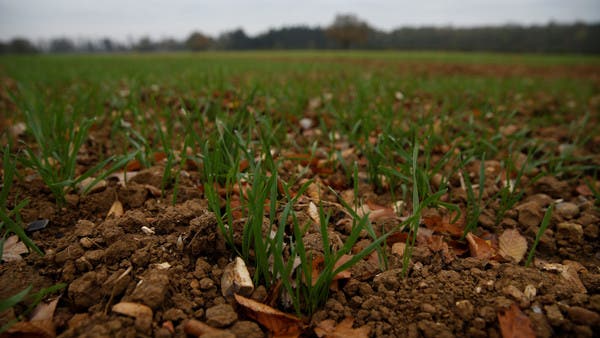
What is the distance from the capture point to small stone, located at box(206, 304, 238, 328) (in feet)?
2.49

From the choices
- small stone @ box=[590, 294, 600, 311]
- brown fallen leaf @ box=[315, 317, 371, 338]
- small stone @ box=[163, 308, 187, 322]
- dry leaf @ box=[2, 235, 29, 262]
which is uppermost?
dry leaf @ box=[2, 235, 29, 262]

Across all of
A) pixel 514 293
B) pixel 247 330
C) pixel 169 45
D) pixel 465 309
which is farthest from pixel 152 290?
pixel 169 45

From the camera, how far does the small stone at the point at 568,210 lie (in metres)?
1.29

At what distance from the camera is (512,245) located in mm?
1121

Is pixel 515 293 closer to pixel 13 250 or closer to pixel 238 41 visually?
pixel 13 250

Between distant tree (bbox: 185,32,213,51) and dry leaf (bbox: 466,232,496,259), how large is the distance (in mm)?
68492

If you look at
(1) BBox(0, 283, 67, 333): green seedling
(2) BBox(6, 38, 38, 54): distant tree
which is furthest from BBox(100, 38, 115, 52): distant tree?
(1) BBox(0, 283, 67, 333): green seedling

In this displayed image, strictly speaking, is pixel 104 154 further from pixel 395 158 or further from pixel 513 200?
pixel 513 200

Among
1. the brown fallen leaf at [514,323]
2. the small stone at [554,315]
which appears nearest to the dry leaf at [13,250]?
the brown fallen leaf at [514,323]

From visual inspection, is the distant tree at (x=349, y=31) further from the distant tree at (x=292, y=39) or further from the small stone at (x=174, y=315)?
the small stone at (x=174, y=315)

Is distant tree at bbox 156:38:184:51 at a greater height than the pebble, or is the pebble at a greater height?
distant tree at bbox 156:38:184:51

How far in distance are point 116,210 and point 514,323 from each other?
3.87 ft

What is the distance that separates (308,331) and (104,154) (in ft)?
4.68

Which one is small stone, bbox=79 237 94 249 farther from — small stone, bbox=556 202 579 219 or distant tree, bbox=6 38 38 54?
distant tree, bbox=6 38 38 54
